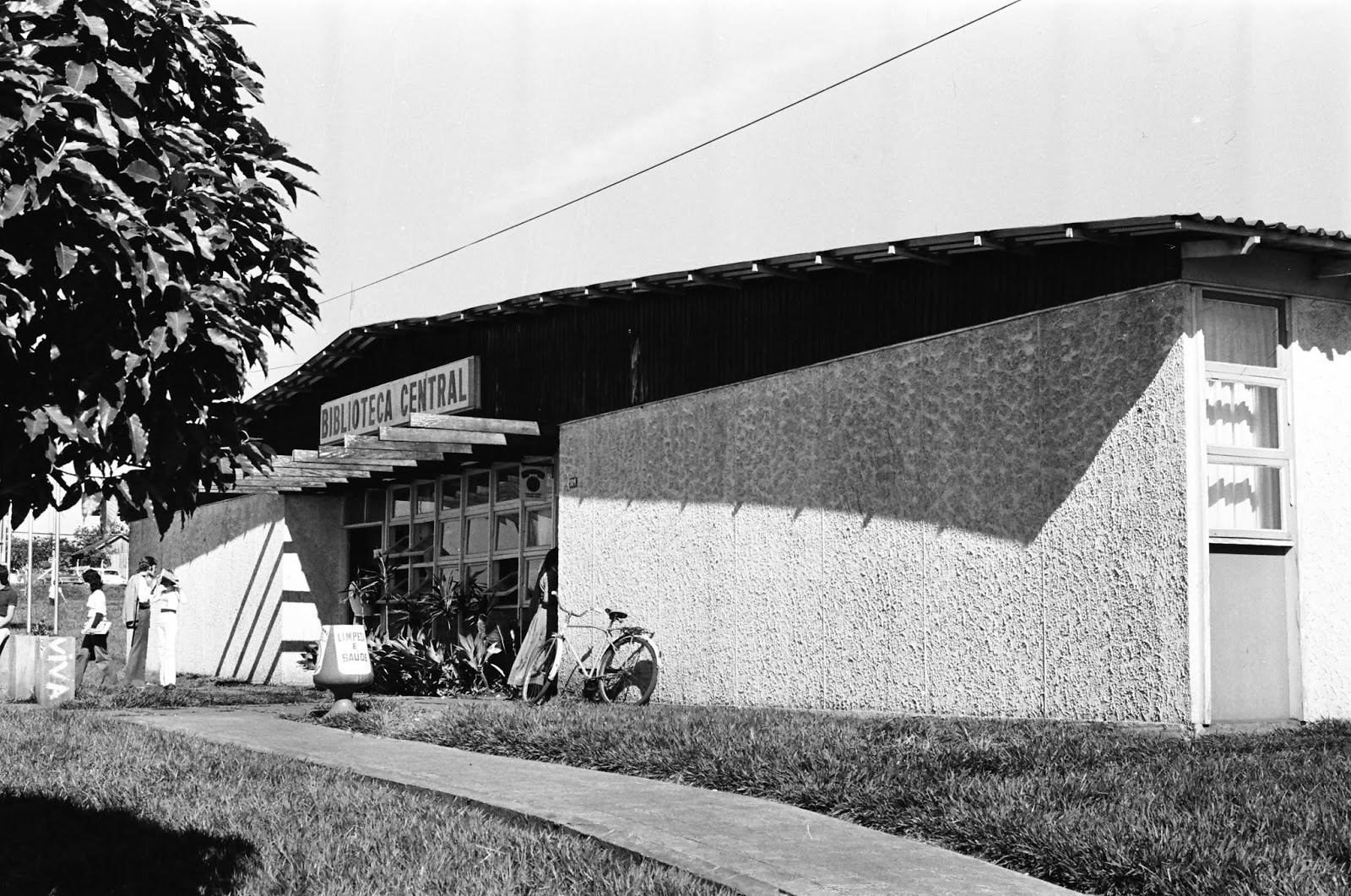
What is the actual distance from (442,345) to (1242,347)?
11.2m

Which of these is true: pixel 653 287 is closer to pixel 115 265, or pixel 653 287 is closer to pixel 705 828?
pixel 705 828

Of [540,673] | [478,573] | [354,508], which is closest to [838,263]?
[540,673]

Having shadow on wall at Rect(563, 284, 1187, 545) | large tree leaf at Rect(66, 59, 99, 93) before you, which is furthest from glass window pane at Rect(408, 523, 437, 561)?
large tree leaf at Rect(66, 59, 99, 93)

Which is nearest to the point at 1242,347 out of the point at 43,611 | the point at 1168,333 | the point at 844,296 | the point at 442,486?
the point at 1168,333

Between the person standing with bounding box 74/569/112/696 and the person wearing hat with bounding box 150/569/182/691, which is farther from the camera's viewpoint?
the person standing with bounding box 74/569/112/696

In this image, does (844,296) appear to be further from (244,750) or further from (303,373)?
(303,373)

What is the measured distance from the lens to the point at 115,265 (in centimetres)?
405

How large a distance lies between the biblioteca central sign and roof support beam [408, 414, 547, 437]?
448mm

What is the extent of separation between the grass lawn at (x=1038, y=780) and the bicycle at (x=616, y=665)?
2941 millimetres

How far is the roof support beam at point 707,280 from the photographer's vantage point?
45.6ft

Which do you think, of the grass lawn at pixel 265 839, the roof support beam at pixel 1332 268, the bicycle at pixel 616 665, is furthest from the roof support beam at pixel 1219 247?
the bicycle at pixel 616 665

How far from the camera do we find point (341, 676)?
13352mm

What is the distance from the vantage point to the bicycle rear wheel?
15.3 m

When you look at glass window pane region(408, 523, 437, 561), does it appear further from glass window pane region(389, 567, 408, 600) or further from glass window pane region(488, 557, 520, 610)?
glass window pane region(488, 557, 520, 610)
